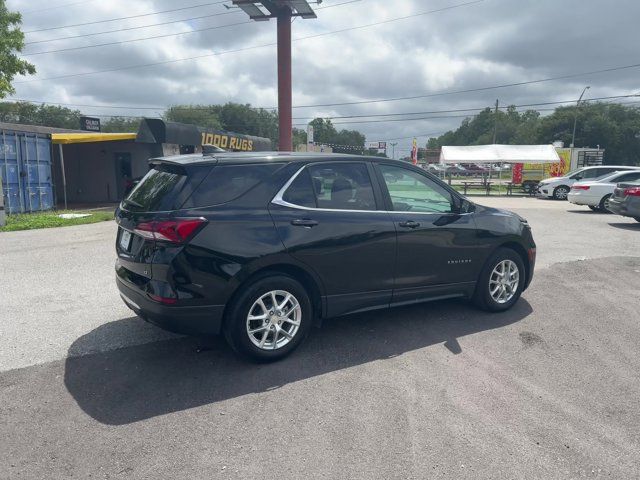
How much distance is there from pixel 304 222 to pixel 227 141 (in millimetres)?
20299

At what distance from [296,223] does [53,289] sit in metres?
4.10

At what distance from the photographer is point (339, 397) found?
356cm

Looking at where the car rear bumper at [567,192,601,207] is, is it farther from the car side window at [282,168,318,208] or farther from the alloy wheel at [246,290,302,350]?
the alloy wheel at [246,290,302,350]

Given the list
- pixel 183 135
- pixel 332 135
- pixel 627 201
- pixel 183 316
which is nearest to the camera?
pixel 183 316

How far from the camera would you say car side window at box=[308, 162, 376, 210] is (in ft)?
14.2

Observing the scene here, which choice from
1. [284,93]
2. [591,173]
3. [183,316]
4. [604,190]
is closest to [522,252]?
[183,316]

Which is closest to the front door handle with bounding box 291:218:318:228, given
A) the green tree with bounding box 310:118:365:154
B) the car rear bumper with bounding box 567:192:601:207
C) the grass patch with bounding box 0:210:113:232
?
the grass patch with bounding box 0:210:113:232

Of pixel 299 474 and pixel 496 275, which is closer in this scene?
pixel 299 474

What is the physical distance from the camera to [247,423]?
321 centimetres

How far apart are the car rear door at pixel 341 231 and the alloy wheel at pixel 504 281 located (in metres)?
1.50

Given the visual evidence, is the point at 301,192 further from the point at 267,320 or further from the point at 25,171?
the point at 25,171

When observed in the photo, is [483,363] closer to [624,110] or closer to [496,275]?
[496,275]

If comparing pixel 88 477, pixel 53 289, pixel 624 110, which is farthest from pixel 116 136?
pixel 624 110

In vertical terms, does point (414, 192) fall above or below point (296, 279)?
above
